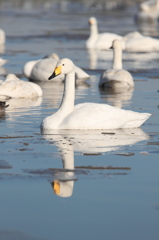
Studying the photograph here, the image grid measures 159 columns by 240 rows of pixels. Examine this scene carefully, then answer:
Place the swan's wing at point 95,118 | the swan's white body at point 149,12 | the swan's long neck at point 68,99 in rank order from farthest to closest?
the swan's white body at point 149,12 < the swan's long neck at point 68,99 < the swan's wing at point 95,118

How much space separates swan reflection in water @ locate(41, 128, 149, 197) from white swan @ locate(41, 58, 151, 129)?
0.33 feet

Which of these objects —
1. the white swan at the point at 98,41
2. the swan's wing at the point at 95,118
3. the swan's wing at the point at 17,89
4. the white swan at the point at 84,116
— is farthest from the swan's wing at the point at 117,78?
the white swan at the point at 98,41

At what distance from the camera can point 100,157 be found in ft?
25.0

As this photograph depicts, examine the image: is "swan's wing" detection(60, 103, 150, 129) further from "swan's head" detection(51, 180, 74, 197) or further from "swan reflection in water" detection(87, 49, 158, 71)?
"swan reflection in water" detection(87, 49, 158, 71)

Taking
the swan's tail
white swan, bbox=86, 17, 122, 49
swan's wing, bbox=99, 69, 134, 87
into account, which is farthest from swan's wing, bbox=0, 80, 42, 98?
white swan, bbox=86, 17, 122, 49

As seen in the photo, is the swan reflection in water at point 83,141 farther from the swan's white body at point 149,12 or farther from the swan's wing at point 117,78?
the swan's white body at point 149,12

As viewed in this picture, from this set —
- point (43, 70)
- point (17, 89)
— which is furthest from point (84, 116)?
point (43, 70)

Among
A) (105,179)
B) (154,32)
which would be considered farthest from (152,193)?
(154,32)

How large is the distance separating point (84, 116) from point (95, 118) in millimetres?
184

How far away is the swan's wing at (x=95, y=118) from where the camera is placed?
9.29 m

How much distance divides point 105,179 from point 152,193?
70 cm

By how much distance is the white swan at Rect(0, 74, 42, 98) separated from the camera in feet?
45.1

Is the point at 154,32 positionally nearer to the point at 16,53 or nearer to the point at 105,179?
the point at 16,53

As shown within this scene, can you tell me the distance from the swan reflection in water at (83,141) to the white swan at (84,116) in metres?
0.10
